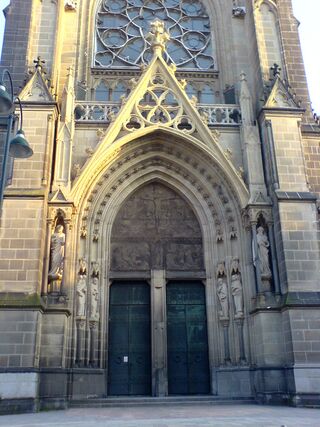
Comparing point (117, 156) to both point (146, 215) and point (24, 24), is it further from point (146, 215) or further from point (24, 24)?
point (24, 24)

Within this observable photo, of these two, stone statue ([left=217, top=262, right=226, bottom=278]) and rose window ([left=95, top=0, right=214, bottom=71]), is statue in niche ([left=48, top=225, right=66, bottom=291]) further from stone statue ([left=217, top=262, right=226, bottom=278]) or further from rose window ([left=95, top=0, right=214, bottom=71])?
rose window ([left=95, top=0, right=214, bottom=71])

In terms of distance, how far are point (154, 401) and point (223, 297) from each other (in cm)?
389

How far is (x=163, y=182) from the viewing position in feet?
55.2

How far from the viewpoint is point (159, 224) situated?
16.2m

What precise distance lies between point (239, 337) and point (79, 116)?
9.38 m

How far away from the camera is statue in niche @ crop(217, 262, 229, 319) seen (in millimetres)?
14659

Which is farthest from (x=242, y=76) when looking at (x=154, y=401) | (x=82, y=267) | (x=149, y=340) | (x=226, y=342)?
(x=154, y=401)

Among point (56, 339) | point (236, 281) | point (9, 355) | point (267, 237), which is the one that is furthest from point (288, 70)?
point (9, 355)

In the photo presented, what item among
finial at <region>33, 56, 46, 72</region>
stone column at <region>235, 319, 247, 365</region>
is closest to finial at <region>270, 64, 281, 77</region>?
finial at <region>33, 56, 46, 72</region>

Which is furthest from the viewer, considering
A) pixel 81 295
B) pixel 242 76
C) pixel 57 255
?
pixel 242 76

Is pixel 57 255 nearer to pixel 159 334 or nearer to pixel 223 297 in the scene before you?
pixel 159 334

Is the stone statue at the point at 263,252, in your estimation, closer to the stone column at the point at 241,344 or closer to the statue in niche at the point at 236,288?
the statue in niche at the point at 236,288

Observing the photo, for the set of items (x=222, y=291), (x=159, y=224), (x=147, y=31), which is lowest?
(x=222, y=291)

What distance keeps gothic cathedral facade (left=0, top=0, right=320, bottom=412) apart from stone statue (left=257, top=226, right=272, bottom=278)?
6 cm
